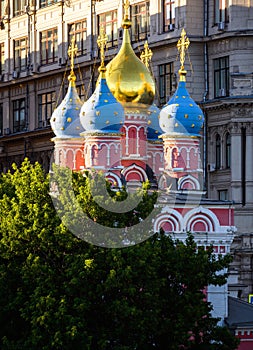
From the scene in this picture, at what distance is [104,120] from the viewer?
59.0 metres

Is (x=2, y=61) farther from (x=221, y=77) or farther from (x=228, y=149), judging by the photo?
(x=228, y=149)

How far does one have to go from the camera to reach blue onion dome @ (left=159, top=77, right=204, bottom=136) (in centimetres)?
6203

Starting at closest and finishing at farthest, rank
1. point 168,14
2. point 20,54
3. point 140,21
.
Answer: point 168,14 → point 140,21 → point 20,54

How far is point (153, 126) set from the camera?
2549 inches

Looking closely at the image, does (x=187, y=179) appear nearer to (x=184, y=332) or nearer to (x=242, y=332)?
(x=242, y=332)

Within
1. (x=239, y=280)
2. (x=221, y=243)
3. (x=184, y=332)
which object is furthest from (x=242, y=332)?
(x=239, y=280)

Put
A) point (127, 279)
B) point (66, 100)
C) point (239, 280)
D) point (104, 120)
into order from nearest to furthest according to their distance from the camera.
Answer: point (127, 279)
point (104, 120)
point (66, 100)
point (239, 280)

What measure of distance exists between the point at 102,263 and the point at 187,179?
934 centimetres

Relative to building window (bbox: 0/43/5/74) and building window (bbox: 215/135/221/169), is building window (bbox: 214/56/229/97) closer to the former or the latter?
building window (bbox: 215/135/221/169)

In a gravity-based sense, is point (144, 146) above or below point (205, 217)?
above

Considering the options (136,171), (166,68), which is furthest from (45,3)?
(136,171)

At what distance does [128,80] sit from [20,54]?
31.4m

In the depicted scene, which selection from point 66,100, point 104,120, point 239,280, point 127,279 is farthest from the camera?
point 239,280

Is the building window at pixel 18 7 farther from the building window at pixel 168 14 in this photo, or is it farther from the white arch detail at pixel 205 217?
the white arch detail at pixel 205 217
